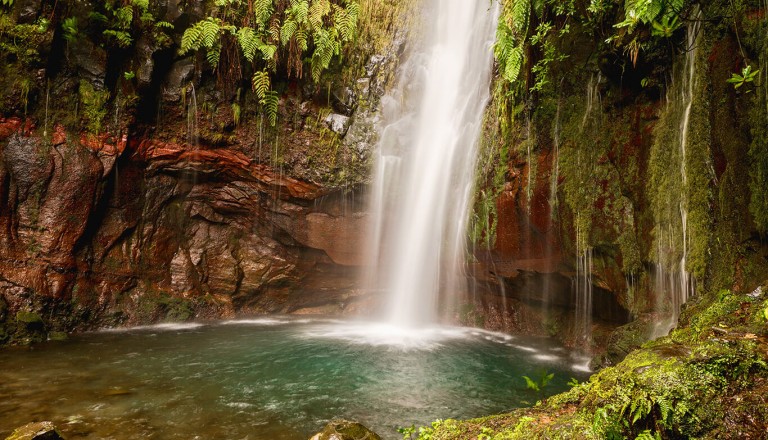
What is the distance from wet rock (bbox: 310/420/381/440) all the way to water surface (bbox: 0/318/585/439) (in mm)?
1316

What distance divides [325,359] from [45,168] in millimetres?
7662

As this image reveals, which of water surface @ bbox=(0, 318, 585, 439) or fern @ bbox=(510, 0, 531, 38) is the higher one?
fern @ bbox=(510, 0, 531, 38)

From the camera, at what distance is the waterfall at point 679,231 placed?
6.03m

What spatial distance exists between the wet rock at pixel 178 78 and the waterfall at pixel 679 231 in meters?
10.9

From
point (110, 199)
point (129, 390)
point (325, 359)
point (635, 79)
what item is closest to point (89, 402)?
point (129, 390)

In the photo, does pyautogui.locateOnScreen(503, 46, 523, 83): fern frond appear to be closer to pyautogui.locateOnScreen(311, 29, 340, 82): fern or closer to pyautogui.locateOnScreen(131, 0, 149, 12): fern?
pyautogui.locateOnScreen(311, 29, 340, 82): fern

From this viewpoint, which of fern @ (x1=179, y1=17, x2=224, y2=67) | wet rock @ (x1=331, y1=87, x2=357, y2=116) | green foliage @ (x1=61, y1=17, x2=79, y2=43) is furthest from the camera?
wet rock @ (x1=331, y1=87, x2=357, y2=116)

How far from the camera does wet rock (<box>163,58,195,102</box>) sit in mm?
10836

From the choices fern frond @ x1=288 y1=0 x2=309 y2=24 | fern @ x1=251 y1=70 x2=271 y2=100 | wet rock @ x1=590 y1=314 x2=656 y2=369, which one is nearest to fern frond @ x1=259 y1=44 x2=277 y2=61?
fern @ x1=251 y1=70 x2=271 y2=100

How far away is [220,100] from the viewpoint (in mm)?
11258

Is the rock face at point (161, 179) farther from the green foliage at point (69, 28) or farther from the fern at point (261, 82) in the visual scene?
the fern at point (261, 82)

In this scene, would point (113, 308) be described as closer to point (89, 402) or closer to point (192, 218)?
point (192, 218)

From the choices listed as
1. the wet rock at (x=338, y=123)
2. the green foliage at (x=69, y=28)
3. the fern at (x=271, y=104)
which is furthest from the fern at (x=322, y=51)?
the green foliage at (x=69, y=28)

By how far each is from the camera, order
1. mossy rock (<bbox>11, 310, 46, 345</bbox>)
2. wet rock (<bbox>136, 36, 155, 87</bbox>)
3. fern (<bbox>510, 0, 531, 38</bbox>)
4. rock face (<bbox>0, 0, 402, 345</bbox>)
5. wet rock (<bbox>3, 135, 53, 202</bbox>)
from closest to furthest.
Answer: fern (<bbox>510, 0, 531, 38</bbox>) → mossy rock (<bbox>11, 310, 46, 345</bbox>) → wet rock (<bbox>3, 135, 53, 202</bbox>) → rock face (<bbox>0, 0, 402, 345</bbox>) → wet rock (<bbox>136, 36, 155, 87</bbox>)
